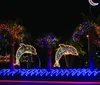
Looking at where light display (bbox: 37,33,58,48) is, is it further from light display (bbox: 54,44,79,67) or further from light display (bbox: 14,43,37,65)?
light display (bbox: 14,43,37,65)

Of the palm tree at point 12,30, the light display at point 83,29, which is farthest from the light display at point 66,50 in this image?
the palm tree at point 12,30

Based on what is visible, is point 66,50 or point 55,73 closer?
point 55,73

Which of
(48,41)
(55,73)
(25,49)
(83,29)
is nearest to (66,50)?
(48,41)

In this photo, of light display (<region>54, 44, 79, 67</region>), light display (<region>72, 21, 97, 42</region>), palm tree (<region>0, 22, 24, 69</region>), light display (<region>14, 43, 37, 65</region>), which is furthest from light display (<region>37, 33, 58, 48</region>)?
palm tree (<region>0, 22, 24, 69</region>)

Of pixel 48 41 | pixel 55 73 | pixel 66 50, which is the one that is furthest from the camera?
pixel 66 50

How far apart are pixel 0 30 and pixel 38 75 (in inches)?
170

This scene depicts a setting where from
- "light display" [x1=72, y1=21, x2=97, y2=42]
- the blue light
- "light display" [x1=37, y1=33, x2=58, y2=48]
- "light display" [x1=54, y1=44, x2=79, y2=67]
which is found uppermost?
"light display" [x1=72, y1=21, x2=97, y2=42]

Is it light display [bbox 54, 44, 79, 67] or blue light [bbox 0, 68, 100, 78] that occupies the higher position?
light display [bbox 54, 44, 79, 67]

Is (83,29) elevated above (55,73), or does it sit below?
above

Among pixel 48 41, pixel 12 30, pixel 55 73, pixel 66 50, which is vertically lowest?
pixel 55 73

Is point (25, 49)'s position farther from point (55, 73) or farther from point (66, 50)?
point (55, 73)

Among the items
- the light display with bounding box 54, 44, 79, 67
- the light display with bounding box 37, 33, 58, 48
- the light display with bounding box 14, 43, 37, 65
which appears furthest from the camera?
the light display with bounding box 14, 43, 37, 65

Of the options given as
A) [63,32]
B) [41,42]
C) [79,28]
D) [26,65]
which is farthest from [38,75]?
[63,32]

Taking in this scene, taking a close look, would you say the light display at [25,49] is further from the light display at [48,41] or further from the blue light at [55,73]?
the blue light at [55,73]
